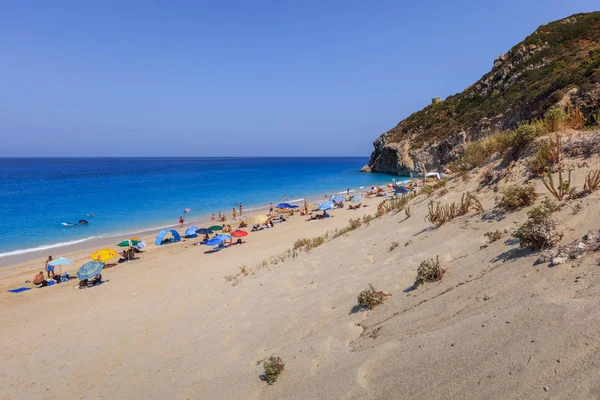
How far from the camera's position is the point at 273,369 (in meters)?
4.02

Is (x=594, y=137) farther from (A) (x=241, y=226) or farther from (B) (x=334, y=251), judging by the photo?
(A) (x=241, y=226)

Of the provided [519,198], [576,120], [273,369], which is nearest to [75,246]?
[273,369]

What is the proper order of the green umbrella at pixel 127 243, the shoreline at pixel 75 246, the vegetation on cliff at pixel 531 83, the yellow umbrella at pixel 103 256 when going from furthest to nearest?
the vegetation on cliff at pixel 531 83, the shoreline at pixel 75 246, the green umbrella at pixel 127 243, the yellow umbrella at pixel 103 256

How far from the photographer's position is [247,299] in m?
7.65

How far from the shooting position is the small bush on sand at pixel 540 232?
398 cm

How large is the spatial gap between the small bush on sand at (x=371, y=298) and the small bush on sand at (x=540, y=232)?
6.41ft

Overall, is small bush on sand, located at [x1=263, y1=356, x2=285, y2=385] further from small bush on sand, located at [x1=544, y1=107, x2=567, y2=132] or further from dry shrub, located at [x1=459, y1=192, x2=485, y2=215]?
small bush on sand, located at [x1=544, y1=107, x2=567, y2=132]

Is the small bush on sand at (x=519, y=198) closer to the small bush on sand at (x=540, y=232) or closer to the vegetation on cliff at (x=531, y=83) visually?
the small bush on sand at (x=540, y=232)

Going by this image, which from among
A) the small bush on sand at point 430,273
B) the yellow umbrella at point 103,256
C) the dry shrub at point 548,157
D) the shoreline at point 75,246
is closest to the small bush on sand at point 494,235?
the small bush on sand at point 430,273

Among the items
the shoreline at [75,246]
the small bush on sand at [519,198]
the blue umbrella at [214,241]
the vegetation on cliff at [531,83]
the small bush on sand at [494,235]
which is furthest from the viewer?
the vegetation on cliff at [531,83]

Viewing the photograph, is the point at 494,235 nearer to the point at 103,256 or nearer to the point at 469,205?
the point at 469,205

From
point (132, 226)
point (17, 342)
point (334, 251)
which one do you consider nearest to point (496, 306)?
point (334, 251)

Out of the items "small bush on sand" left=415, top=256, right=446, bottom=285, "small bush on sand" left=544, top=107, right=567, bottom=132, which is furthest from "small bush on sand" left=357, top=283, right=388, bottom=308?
"small bush on sand" left=544, top=107, right=567, bottom=132

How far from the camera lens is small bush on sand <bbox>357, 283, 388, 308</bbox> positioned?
4820mm
